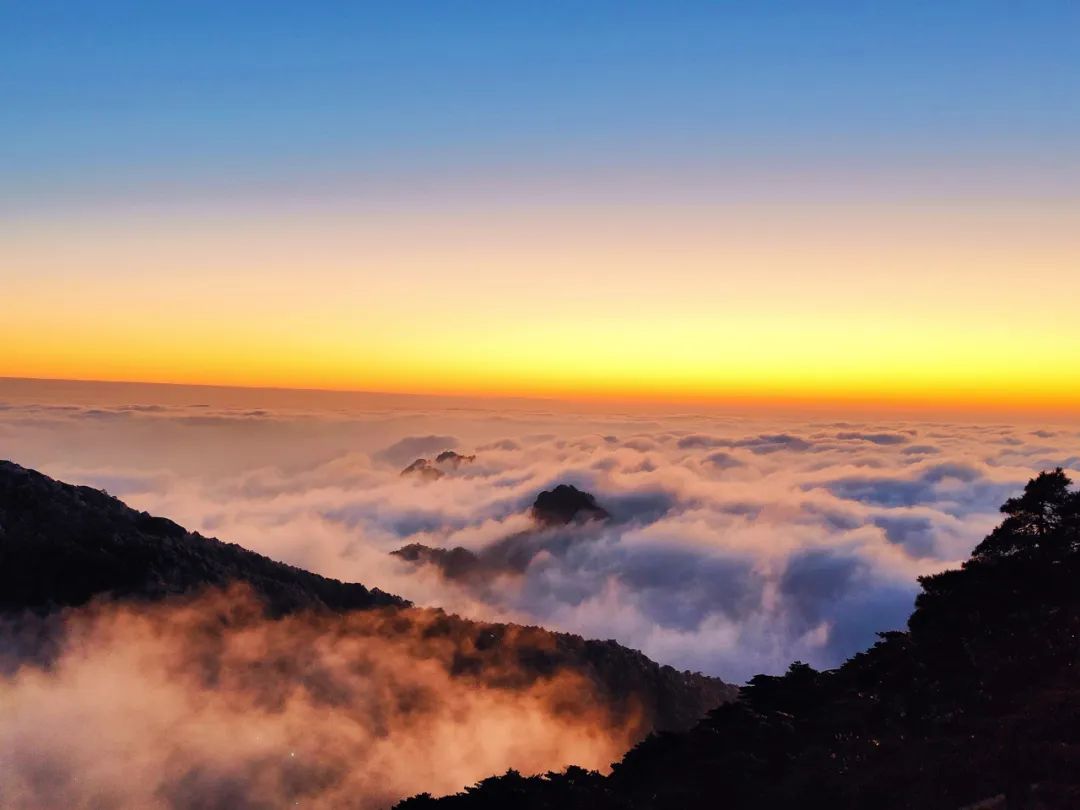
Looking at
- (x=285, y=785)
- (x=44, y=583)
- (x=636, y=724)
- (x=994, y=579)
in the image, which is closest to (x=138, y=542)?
(x=44, y=583)

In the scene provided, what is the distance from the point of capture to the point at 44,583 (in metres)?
126

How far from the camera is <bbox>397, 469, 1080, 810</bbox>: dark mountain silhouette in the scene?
22.6 metres

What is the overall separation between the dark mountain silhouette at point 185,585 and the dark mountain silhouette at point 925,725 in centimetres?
11304

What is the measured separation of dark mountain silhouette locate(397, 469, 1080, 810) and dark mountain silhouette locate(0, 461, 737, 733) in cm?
11304

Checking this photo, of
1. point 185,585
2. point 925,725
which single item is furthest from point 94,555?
point 925,725

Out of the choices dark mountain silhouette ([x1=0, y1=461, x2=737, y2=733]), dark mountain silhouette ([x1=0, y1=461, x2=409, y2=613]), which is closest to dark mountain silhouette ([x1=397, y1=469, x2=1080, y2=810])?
dark mountain silhouette ([x1=0, y1=461, x2=737, y2=733])

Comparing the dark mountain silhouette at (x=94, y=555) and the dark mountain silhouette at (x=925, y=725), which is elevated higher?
the dark mountain silhouette at (x=925, y=725)

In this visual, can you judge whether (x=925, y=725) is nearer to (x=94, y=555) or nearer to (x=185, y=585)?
(x=94, y=555)

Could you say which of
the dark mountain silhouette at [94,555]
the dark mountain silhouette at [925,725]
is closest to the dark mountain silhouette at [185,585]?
the dark mountain silhouette at [94,555]

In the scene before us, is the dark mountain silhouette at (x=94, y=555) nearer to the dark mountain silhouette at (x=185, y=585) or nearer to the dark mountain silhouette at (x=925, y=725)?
the dark mountain silhouette at (x=185, y=585)

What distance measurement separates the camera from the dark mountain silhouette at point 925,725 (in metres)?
22.6

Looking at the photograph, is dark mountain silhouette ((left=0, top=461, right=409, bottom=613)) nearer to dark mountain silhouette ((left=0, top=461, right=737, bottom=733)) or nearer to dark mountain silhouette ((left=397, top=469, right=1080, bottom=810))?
dark mountain silhouette ((left=0, top=461, right=737, bottom=733))

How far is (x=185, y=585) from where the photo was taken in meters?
139

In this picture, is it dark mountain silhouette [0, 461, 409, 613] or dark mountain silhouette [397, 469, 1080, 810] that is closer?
dark mountain silhouette [397, 469, 1080, 810]
